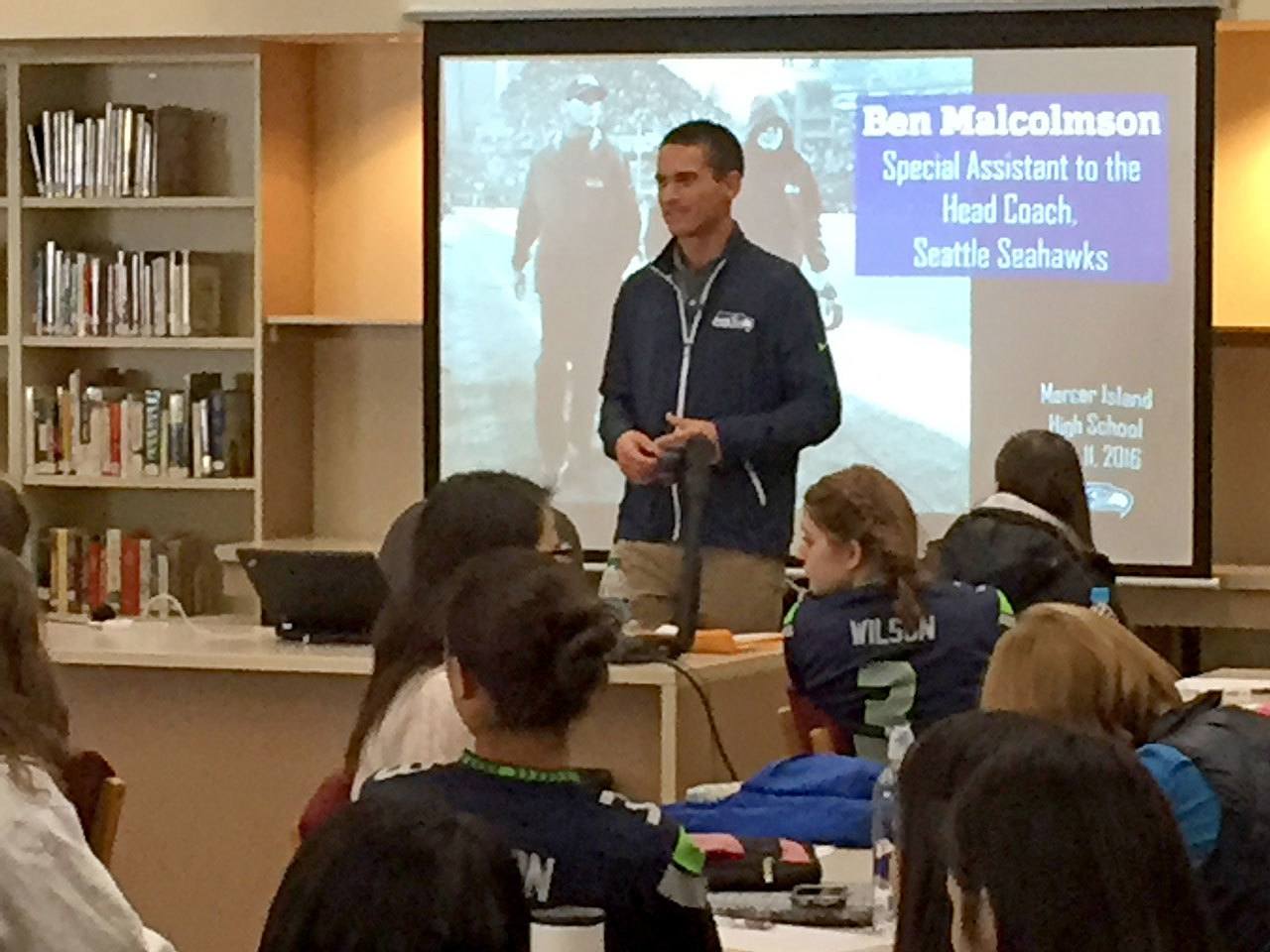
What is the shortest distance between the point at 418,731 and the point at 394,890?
180 cm

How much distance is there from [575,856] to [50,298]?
5534 millimetres

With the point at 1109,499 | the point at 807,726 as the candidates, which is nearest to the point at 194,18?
the point at 1109,499

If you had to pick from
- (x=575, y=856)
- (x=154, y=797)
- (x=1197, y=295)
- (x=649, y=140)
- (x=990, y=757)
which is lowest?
(x=154, y=797)

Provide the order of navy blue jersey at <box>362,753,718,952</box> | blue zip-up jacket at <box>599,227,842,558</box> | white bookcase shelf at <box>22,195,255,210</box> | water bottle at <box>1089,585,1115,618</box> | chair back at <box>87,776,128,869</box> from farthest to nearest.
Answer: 1. white bookcase shelf at <box>22,195,255,210</box>
2. water bottle at <box>1089,585,1115,618</box>
3. blue zip-up jacket at <box>599,227,842,558</box>
4. chair back at <box>87,776,128,869</box>
5. navy blue jersey at <box>362,753,718,952</box>

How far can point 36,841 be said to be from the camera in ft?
9.53

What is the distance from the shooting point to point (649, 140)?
23.7ft

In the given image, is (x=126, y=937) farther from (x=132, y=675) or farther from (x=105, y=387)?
(x=105, y=387)

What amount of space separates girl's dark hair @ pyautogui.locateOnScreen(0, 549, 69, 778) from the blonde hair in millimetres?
1186

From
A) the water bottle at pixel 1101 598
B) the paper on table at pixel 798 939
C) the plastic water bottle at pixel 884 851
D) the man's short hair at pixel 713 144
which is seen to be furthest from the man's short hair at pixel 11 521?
the water bottle at pixel 1101 598

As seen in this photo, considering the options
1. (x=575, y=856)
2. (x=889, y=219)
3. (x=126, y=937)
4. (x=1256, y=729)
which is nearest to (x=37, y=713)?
(x=126, y=937)

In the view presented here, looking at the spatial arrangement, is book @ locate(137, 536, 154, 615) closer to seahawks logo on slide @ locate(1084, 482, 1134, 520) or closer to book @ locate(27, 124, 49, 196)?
book @ locate(27, 124, 49, 196)

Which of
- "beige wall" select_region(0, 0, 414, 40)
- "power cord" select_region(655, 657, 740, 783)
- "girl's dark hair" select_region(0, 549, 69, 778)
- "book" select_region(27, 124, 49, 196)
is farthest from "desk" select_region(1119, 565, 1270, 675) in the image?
"girl's dark hair" select_region(0, 549, 69, 778)

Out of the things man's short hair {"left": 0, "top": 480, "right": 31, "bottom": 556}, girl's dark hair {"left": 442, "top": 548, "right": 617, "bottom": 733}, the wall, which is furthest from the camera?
the wall

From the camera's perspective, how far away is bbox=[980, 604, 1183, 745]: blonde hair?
9.43 feet
